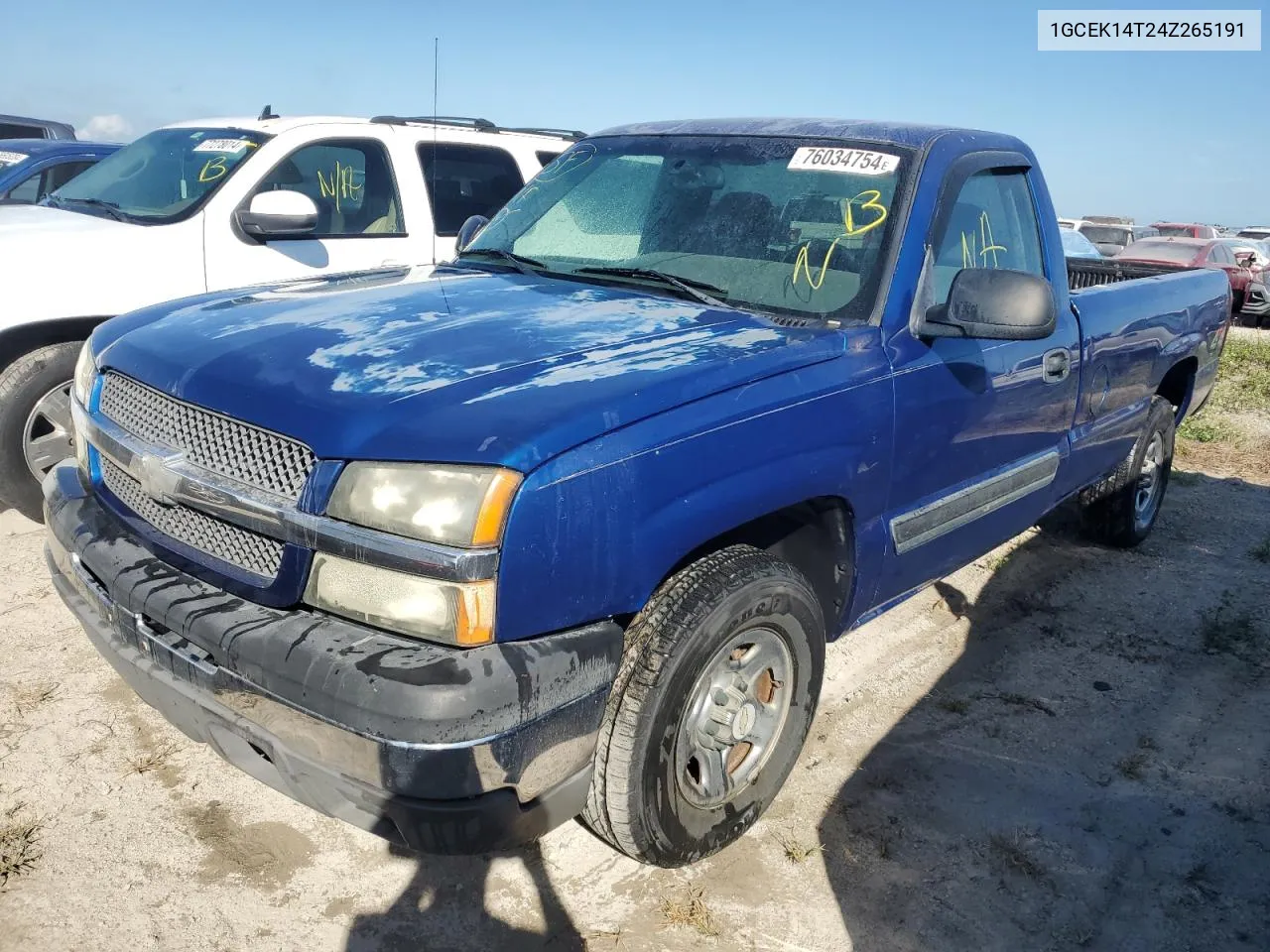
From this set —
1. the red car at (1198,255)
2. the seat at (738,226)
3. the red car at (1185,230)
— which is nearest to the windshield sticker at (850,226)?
the seat at (738,226)

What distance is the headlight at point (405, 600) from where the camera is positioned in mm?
2000

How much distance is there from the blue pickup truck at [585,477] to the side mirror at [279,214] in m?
1.44

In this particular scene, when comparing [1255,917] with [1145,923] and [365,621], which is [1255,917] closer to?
[1145,923]

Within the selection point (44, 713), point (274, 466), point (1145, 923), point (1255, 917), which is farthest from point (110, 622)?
point (1255, 917)

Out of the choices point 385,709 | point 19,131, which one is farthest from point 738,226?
point 19,131

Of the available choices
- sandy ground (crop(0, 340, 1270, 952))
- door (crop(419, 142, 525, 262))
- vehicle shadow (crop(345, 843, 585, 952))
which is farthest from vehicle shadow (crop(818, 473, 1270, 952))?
door (crop(419, 142, 525, 262))

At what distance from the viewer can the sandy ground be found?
8.13 ft

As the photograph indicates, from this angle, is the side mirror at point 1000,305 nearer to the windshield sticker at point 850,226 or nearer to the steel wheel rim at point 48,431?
the windshield sticker at point 850,226

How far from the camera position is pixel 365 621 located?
2098mm

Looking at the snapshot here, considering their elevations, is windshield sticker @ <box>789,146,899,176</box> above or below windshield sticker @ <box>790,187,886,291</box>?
above

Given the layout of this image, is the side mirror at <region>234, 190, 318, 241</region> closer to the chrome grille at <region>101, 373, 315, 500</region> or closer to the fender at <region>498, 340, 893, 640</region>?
the chrome grille at <region>101, 373, 315, 500</region>

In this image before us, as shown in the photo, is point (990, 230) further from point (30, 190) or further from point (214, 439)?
point (30, 190)

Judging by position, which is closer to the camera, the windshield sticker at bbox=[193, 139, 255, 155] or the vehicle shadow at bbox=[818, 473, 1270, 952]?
the vehicle shadow at bbox=[818, 473, 1270, 952]

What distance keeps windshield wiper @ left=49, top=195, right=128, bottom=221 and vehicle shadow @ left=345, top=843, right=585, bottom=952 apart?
3.65 meters
